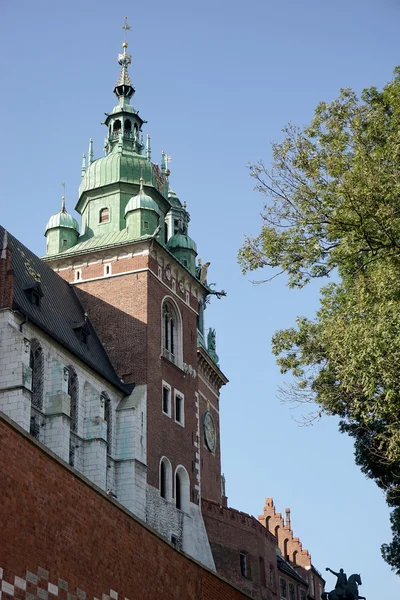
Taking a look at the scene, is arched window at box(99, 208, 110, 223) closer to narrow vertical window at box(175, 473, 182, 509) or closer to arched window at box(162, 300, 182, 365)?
arched window at box(162, 300, 182, 365)

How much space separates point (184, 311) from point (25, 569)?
1246 inches

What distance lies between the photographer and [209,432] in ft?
184

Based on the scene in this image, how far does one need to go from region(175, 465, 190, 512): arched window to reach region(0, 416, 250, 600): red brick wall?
21082 millimetres

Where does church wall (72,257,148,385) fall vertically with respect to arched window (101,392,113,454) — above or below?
above

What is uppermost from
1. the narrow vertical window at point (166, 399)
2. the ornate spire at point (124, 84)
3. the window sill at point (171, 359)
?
the ornate spire at point (124, 84)

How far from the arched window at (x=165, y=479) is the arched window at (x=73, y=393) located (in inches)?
213

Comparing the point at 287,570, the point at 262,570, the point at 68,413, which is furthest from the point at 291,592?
the point at 68,413

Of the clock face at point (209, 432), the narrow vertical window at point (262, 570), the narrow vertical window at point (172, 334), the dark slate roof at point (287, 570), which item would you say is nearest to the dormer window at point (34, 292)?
the narrow vertical window at point (172, 334)

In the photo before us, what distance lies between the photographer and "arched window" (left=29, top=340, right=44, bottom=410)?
35.8 m

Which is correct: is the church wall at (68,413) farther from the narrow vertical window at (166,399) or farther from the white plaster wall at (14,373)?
the narrow vertical window at (166,399)

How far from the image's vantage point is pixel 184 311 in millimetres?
47875

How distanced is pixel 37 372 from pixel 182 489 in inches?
400

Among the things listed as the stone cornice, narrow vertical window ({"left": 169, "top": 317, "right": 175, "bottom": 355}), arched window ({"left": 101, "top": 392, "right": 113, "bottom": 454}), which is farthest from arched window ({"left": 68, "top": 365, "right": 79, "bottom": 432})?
the stone cornice

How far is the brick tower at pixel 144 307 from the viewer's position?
41.3m
